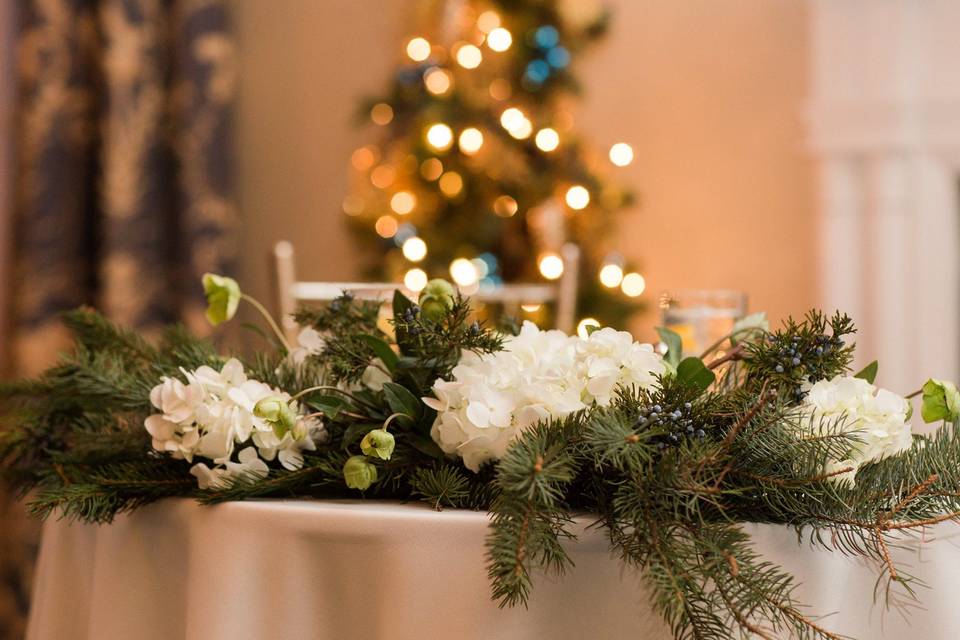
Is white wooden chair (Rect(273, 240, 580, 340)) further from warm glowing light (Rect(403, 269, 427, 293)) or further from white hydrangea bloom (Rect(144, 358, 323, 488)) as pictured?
white hydrangea bloom (Rect(144, 358, 323, 488))

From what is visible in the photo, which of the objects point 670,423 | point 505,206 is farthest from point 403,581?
point 505,206

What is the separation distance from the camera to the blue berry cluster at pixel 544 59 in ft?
9.51

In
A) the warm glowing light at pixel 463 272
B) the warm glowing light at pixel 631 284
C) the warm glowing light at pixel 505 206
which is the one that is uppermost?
the warm glowing light at pixel 505 206

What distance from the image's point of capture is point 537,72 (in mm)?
2900

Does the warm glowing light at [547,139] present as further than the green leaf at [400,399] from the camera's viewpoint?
Yes

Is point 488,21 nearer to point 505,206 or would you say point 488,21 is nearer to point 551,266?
point 505,206

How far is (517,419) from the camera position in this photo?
673mm

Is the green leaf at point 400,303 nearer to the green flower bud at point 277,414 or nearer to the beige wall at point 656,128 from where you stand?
the green flower bud at point 277,414

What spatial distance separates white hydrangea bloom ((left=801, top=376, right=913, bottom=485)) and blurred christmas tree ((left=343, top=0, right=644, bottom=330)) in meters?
2.09

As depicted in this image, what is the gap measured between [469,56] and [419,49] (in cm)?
18

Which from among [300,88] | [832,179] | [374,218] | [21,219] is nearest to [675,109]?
[832,179]

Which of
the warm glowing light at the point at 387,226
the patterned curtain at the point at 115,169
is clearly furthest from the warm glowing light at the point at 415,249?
the patterned curtain at the point at 115,169

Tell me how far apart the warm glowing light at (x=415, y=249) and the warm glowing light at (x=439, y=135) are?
277 millimetres

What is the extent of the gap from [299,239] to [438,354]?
285 centimetres
